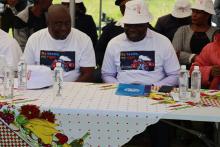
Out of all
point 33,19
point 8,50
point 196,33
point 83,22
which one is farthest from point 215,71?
point 33,19

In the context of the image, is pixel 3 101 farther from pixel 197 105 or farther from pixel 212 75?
pixel 212 75

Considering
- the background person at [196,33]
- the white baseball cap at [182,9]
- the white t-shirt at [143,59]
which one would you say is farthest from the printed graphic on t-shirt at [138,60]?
the white baseball cap at [182,9]

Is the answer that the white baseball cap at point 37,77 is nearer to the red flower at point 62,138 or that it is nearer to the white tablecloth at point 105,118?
the white tablecloth at point 105,118

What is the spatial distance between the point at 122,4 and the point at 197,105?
2227 millimetres

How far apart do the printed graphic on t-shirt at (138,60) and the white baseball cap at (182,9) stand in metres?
1.41

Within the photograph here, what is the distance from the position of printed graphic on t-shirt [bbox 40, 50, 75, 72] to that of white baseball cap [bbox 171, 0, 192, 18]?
1.70 meters

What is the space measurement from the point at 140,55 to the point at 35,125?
1291 mm

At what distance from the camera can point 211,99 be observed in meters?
2.83

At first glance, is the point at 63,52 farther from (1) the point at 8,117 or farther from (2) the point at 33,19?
(2) the point at 33,19

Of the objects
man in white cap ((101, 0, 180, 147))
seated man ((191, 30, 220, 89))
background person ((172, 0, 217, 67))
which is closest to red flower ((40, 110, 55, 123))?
man in white cap ((101, 0, 180, 147))

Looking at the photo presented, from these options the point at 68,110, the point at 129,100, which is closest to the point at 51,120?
the point at 68,110

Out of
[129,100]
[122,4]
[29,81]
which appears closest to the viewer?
[129,100]

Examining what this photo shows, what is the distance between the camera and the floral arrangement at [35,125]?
8.45 ft

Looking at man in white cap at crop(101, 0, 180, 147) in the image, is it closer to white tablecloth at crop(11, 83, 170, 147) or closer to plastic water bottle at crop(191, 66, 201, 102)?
plastic water bottle at crop(191, 66, 201, 102)
